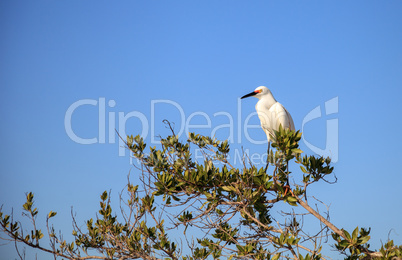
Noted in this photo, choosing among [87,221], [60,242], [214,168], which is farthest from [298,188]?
[60,242]

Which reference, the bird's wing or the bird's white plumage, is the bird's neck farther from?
the bird's wing

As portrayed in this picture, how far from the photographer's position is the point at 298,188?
4297mm

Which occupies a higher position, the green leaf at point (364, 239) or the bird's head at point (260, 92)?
the bird's head at point (260, 92)

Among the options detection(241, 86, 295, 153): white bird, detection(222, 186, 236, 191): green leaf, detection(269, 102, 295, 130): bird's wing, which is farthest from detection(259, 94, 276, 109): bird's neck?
detection(222, 186, 236, 191): green leaf

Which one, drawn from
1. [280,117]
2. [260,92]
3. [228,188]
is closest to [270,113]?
[280,117]

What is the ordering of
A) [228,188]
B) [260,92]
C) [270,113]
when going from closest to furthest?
[228,188] → [270,113] → [260,92]

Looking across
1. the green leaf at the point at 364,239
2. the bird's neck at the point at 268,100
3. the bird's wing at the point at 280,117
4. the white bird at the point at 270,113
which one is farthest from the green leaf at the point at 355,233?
the bird's neck at the point at 268,100

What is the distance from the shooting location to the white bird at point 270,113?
591 cm

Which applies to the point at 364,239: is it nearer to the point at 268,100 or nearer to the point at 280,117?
the point at 280,117

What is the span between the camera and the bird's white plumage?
5914 mm

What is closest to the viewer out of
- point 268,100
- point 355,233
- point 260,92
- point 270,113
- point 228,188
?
point 355,233

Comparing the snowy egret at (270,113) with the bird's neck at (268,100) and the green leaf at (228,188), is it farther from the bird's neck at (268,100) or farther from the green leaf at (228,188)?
the green leaf at (228,188)

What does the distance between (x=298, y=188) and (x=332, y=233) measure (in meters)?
0.59

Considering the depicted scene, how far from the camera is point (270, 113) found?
19.9ft
